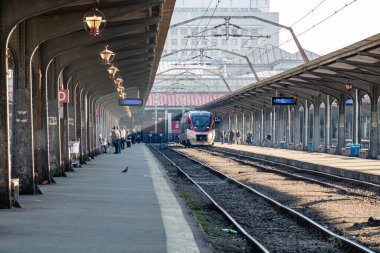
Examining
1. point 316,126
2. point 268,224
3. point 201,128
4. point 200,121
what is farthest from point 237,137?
point 268,224

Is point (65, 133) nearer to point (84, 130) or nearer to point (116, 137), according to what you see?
point (84, 130)

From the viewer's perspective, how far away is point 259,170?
33906 millimetres

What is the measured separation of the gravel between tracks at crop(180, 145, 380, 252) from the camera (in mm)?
13008

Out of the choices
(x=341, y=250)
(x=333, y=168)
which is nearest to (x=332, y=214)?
(x=341, y=250)

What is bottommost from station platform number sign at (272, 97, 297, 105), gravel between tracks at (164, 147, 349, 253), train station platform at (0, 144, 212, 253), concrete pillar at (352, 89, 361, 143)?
gravel between tracks at (164, 147, 349, 253)

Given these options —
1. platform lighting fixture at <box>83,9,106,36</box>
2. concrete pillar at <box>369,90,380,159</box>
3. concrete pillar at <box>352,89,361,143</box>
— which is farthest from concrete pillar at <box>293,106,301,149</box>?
platform lighting fixture at <box>83,9,106,36</box>

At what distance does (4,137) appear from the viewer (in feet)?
47.3

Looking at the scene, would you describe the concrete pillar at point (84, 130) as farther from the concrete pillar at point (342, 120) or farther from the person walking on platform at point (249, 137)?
the person walking on platform at point (249, 137)

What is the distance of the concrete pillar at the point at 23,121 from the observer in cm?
1716

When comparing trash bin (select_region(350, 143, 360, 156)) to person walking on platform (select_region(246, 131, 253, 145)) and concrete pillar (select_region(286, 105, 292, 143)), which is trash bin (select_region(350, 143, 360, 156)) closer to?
concrete pillar (select_region(286, 105, 292, 143))

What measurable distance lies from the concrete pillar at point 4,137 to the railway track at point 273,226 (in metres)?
3.89

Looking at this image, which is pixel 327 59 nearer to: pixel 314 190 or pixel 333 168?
pixel 333 168

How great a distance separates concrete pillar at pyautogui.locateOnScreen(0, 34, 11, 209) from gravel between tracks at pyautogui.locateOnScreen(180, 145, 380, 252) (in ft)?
17.7

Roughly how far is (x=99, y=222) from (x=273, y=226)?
10.4 ft
